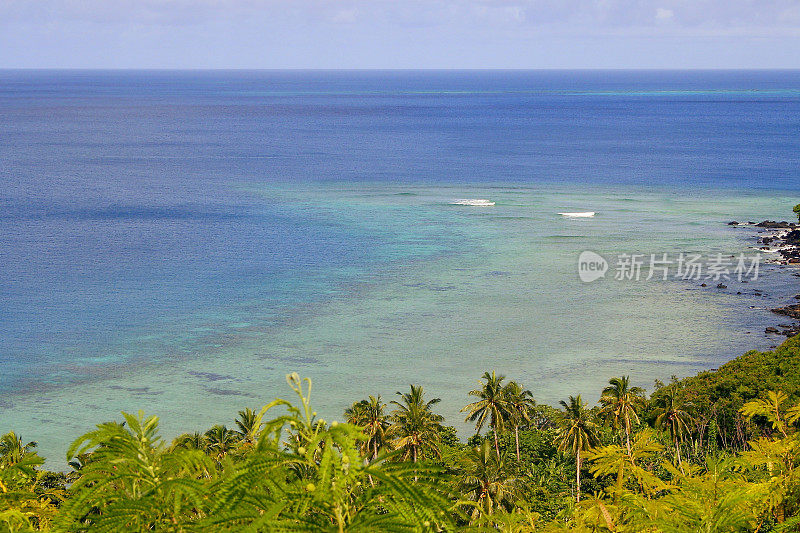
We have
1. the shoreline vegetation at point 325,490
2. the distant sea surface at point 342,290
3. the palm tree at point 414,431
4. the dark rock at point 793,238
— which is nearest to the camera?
the shoreline vegetation at point 325,490

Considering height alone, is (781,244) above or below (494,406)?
above

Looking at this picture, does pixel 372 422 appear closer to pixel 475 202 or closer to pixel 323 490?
pixel 323 490

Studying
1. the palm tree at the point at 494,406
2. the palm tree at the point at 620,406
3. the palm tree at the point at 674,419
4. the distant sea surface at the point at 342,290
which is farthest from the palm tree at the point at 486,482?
the distant sea surface at the point at 342,290

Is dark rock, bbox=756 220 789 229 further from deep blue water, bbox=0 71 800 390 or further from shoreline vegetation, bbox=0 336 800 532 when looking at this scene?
shoreline vegetation, bbox=0 336 800 532

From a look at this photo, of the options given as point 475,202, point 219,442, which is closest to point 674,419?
point 219,442

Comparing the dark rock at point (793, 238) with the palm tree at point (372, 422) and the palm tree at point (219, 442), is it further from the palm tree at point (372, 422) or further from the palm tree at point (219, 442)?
the palm tree at point (219, 442)

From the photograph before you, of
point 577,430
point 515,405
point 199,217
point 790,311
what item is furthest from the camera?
point 199,217

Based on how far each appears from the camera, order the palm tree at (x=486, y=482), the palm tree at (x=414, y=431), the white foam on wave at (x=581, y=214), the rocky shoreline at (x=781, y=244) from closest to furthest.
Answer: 1. the palm tree at (x=486, y=482)
2. the palm tree at (x=414, y=431)
3. the rocky shoreline at (x=781, y=244)
4. the white foam on wave at (x=581, y=214)

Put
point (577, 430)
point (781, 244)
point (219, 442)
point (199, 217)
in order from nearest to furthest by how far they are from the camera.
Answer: point (219, 442) < point (577, 430) < point (781, 244) < point (199, 217)

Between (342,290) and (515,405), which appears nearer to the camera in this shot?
(515,405)
